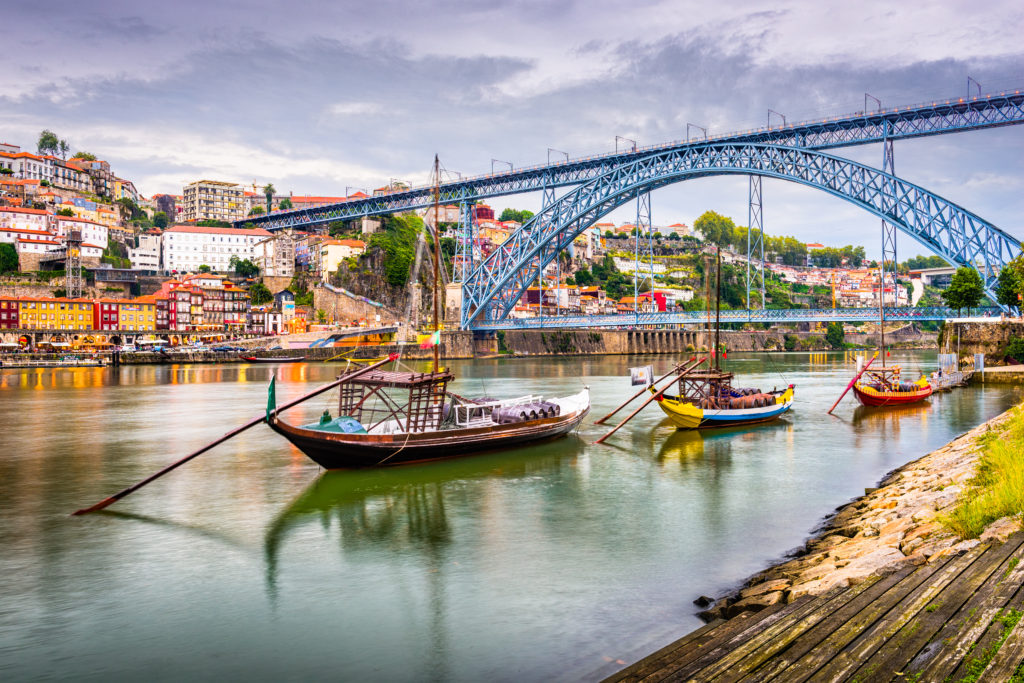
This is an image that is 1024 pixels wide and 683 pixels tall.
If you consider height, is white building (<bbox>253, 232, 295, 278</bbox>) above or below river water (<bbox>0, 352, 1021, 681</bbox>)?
above

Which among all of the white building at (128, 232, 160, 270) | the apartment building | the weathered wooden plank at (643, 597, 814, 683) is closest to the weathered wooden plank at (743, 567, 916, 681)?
the weathered wooden plank at (643, 597, 814, 683)

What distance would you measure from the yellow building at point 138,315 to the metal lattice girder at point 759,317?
30664 mm

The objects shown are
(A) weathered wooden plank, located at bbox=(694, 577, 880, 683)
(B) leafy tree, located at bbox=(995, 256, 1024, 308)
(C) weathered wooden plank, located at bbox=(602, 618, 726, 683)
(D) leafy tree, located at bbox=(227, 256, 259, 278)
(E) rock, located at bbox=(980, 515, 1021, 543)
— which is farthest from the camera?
(D) leafy tree, located at bbox=(227, 256, 259, 278)

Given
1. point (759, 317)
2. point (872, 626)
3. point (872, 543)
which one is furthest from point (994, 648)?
point (759, 317)

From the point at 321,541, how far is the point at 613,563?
4.58 meters

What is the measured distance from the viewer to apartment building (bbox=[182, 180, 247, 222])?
11981cm

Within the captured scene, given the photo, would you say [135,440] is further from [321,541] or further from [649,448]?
[649,448]

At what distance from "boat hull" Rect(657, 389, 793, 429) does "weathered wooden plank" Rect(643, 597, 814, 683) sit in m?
16.3

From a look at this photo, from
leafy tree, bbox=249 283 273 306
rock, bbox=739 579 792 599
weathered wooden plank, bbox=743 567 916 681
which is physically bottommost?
rock, bbox=739 579 792 599

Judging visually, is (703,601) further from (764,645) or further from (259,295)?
(259,295)

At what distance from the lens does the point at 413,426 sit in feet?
57.6

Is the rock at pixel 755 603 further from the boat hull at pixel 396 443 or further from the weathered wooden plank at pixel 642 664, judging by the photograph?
the boat hull at pixel 396 443

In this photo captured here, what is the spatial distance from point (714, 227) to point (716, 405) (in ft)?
466

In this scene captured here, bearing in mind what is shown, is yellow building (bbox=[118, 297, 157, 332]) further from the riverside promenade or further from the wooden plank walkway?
the wooden plank walkway
